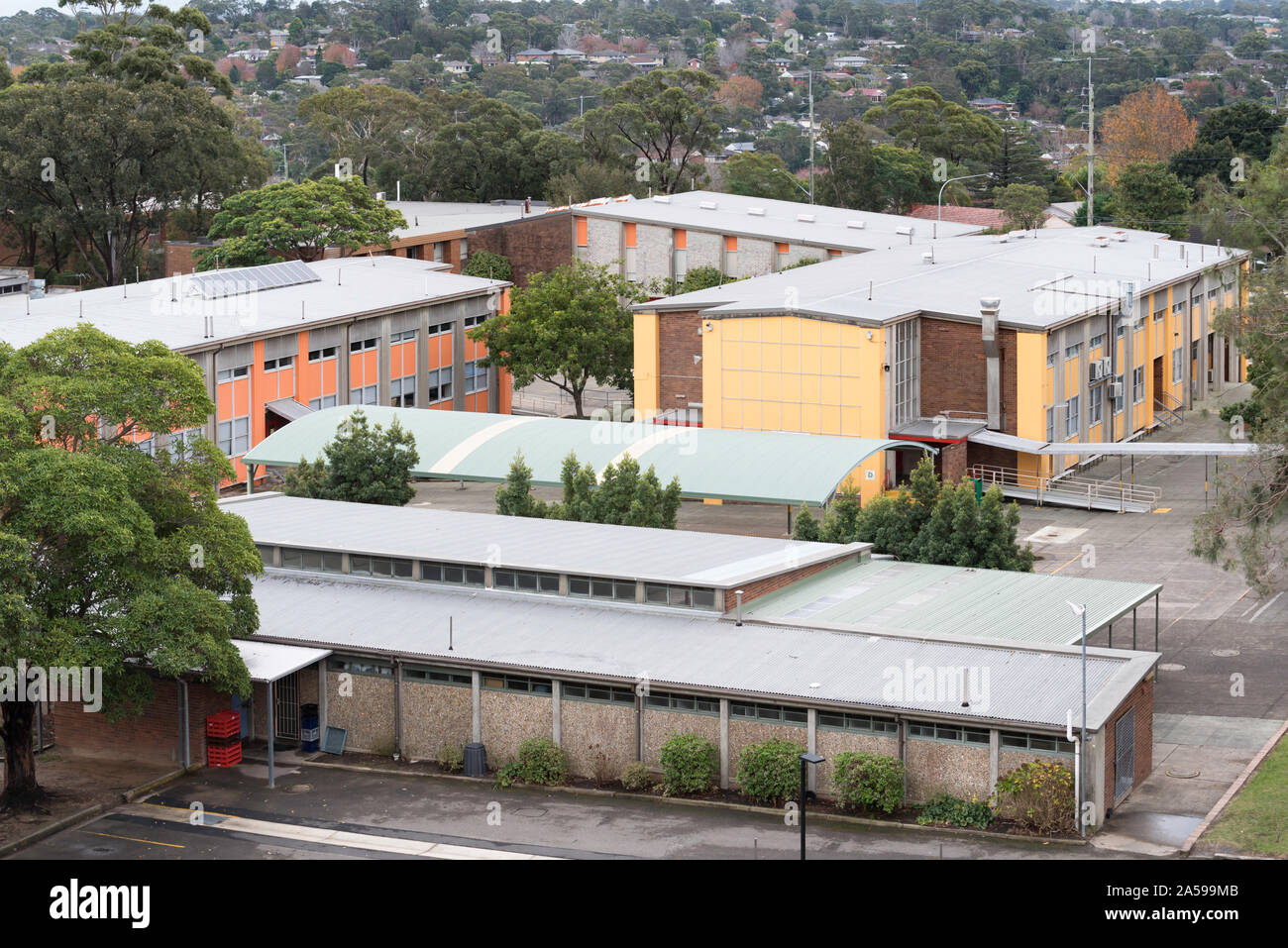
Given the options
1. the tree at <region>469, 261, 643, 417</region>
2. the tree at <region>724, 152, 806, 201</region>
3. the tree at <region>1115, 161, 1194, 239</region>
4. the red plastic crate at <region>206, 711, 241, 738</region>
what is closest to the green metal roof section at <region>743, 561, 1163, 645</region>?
the red plastic crate at <region>206, 711, 241, 738</region>

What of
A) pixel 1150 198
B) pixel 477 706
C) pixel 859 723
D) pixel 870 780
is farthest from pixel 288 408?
pixel 1150 198

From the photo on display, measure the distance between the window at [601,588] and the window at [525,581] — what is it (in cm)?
44

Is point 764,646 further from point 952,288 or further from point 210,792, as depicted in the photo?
point 952,288

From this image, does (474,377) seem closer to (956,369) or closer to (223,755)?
(956,369)

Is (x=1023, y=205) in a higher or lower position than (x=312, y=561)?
higher

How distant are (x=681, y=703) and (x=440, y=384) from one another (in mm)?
44675

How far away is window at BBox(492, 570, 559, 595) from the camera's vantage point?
39219 mm

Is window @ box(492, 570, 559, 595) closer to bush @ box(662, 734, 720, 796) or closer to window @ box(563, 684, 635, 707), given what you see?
window @ box(563, 684, 635, 707)

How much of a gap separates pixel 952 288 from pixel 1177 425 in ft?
44.8

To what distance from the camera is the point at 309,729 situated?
123ft

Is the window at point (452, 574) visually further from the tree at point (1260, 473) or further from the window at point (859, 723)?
the tree at point (1260, 473)

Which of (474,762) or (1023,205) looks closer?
(474,762)

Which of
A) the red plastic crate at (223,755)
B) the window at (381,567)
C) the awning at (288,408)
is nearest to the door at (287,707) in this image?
the red plastic crate at (223,755)

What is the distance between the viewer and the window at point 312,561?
41.6m
